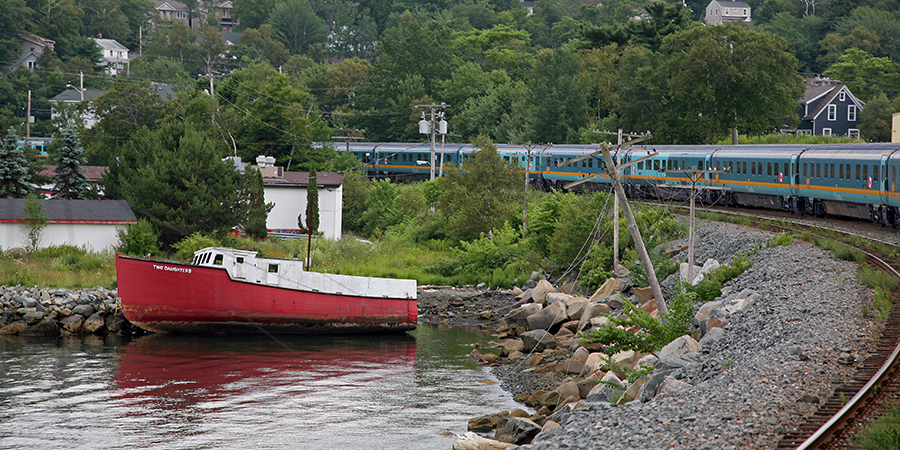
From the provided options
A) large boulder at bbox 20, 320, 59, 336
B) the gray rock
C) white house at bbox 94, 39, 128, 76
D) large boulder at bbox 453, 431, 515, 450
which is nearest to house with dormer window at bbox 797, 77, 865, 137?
the gray rock

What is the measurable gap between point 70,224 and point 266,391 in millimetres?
24925

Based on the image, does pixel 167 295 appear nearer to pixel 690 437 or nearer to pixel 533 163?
pixel 690 437

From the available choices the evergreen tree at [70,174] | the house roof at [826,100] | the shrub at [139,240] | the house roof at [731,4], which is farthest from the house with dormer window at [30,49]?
the house roof at [731,4]

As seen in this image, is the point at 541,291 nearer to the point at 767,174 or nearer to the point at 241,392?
the point at 767,174

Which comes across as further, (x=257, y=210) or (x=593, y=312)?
(x=257, y=210)

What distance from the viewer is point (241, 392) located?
27.0m

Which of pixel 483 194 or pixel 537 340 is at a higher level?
pixel 483 194

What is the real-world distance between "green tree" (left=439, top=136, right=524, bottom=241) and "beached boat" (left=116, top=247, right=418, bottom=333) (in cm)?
1548

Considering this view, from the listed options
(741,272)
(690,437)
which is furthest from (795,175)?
(690,437)

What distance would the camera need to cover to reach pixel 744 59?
64.1m

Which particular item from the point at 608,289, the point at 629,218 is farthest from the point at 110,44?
the point at 629,218

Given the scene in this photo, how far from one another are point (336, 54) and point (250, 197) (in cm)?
12559

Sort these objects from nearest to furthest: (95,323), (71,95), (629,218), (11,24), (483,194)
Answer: (629,218) < (95,323) < (483,194) < (71,95) < (11,24)

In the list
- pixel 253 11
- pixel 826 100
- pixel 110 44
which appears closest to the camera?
pixel 826 100
